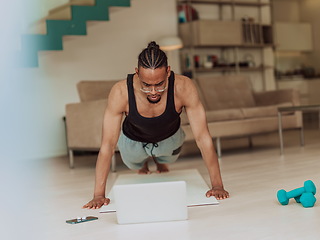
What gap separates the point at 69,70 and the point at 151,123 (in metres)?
3.86

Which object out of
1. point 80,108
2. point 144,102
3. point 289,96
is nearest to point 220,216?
point 144,102

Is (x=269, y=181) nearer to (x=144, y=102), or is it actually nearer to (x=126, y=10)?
(x=144, y=102)

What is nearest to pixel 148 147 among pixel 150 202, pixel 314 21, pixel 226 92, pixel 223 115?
pixel 150 202

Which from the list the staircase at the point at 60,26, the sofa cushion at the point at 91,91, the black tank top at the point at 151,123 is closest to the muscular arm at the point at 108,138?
the black tank top at the point at 151,123

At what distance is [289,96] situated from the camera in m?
5.45

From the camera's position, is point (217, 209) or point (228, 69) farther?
point (228, 69)

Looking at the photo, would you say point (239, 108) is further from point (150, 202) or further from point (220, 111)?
point (150, 202)

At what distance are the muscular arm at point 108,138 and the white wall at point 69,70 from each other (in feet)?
11.6

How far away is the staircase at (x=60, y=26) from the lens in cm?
564

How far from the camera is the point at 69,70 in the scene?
6.33 meters

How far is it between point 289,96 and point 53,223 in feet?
12.1

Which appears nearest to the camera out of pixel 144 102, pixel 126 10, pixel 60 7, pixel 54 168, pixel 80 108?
pixel 144 102

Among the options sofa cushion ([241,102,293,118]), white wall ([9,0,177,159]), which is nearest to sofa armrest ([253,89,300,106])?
sofa cushion ([241,102,293,118])

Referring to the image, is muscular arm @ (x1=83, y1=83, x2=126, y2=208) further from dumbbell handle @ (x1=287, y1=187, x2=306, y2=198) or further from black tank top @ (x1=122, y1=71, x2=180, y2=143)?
dumbbell handle @ (x1=287, y1=187, x2=306, y2=198)
